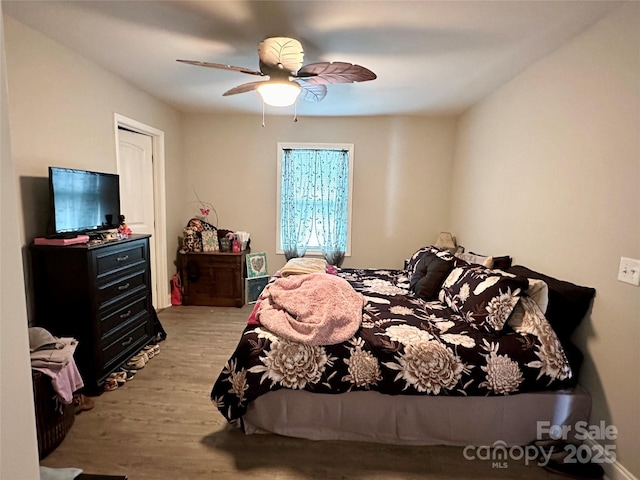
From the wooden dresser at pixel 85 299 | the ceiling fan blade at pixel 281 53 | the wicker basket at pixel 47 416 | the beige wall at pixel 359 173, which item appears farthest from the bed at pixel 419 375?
the beige wall at pixel 359 173

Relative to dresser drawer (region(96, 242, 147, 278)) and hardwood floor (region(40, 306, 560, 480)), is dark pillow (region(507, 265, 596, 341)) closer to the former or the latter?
Result: hardwood floor (region(40, 306, 560, 480))

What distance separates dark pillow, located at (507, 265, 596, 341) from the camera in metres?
1.95

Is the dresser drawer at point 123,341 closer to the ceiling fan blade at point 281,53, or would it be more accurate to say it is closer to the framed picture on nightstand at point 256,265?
the framed picture on nightstand at point 256,265

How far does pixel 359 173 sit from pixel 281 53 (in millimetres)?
2554

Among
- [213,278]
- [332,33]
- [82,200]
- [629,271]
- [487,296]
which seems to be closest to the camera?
[629,271]

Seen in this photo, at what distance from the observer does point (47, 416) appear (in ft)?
6.07

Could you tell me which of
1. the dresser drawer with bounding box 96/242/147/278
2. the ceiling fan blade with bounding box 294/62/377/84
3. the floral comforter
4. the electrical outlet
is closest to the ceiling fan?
the ceiling fan blade with bounding box 294/62/377/84

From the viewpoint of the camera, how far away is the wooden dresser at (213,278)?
4.27 meters

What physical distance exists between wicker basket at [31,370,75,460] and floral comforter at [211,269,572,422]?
860mm

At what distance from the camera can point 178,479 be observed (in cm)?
173

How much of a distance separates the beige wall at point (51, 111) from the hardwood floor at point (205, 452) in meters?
1.32

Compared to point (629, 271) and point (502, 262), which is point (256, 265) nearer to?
point (502, 262)

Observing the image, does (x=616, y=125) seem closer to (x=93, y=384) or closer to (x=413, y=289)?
(x=413, y=289)

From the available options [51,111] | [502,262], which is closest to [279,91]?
[51,111]
